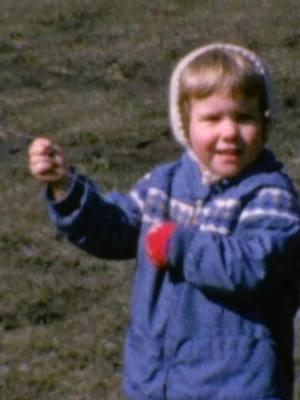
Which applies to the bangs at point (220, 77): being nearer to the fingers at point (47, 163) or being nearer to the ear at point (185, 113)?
the ear at point (185, 113)

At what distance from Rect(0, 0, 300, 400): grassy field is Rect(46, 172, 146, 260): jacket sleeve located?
1.49 feet

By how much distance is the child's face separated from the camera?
10.5 feet

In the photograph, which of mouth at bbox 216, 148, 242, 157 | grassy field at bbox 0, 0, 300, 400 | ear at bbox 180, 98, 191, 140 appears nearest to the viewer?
mouth at bbox 216, 148, 242, 157

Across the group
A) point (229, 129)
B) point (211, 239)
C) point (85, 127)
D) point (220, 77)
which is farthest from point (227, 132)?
point (85, 127)

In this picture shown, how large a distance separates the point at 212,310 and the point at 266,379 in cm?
20

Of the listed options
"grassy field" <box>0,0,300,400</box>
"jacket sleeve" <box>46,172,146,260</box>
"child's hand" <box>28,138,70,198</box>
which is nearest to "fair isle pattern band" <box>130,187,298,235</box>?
"jacket sleeve" <box>46,172,146,260</box>

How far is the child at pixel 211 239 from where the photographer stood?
10.3 ft

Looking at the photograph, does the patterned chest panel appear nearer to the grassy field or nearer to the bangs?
the bangs

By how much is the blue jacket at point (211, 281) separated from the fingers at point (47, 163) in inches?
1.9

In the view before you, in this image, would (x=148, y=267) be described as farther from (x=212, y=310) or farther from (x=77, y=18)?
(x=77, y=18)

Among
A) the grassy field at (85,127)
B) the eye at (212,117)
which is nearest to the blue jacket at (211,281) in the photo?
the eye at (212,117)

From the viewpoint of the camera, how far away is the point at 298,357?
476 cm

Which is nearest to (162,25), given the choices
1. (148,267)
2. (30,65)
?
(30,65)

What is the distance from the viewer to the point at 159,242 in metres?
3.15
